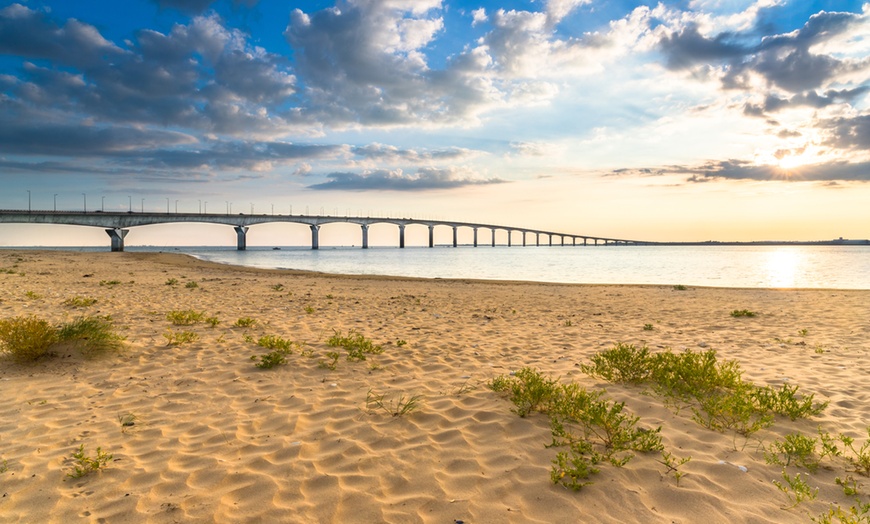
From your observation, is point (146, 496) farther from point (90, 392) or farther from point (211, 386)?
point (90, 392)

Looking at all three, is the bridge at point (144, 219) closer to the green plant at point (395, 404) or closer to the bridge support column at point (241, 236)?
the bridge support column at point (241, 236)

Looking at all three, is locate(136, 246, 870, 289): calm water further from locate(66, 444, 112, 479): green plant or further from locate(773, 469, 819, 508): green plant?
locate(66, 444, 112, 479): green plant

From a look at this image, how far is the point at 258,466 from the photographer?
4.34 meters

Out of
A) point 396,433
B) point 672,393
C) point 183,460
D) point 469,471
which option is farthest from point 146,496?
point 672,393

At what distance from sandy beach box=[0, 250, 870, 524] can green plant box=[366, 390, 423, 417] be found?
0.25 ft

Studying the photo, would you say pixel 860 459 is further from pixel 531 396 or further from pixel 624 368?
pixel 531 396

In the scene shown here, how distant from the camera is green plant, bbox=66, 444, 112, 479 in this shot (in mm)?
4105

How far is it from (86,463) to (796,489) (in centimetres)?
653

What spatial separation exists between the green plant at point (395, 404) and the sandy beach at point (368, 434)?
3.0 inches

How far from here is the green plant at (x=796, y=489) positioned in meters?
3.68

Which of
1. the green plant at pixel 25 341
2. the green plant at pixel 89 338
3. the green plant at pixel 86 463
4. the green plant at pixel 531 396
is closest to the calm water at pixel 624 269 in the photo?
the green plant at pixel 531 396

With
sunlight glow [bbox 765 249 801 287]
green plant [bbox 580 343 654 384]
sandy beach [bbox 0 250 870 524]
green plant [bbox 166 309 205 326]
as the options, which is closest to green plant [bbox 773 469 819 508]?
sandy beach [bbox 0 250 870 524]

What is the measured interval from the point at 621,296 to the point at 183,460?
19.3m

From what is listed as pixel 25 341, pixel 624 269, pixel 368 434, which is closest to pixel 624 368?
pixel 368 434
